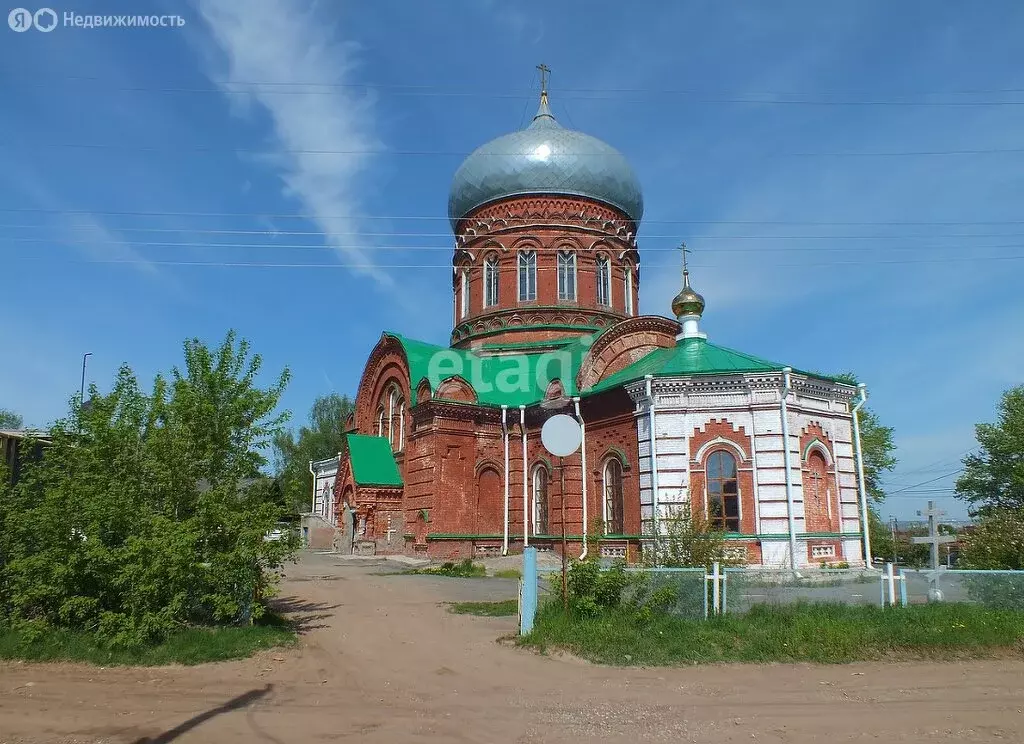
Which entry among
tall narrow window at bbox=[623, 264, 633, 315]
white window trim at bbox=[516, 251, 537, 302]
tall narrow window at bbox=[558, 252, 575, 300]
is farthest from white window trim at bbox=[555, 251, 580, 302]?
tall narrow window at bbox=[623, 264, 633, 315]

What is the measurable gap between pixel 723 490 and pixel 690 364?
300 cm

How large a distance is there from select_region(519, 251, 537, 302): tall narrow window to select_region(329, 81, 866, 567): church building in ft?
0.15

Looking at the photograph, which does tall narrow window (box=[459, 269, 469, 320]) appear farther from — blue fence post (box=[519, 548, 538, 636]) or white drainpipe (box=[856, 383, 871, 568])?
blue fence post (box=[519, 548, 538, 636])

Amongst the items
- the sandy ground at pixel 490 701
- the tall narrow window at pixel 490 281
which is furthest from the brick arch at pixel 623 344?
the sandy ground at pixel 490 701

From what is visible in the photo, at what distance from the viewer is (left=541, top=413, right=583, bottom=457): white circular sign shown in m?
9.39

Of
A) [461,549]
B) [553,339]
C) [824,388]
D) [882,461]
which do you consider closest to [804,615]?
[824,388]

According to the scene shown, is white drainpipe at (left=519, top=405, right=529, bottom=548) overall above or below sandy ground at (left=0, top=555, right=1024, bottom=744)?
above

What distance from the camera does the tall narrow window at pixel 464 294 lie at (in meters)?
25.7

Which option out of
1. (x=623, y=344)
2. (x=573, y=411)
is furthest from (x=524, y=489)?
(x=623, y=344)

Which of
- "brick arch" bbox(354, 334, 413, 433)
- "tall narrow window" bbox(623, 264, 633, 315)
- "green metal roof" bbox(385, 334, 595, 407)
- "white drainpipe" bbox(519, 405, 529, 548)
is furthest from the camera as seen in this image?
"tall narrow window" bbox(623, 264, 633, 315)

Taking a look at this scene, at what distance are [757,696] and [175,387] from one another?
7.03 m

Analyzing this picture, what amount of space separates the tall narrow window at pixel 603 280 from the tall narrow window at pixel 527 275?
216cm

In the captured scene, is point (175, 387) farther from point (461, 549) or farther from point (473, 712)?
point (461, 549)

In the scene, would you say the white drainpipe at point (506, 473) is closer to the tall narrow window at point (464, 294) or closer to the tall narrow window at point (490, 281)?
the tall narrow window at point (490, 281)
